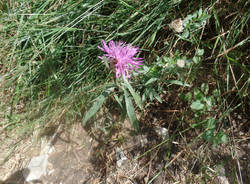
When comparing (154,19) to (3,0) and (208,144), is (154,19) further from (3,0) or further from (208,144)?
(3,0)

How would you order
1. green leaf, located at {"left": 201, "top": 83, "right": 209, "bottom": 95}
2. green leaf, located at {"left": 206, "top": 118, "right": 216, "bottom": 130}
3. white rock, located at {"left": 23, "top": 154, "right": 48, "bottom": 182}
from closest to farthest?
green leaf, located at {"left": 206, "top": 118, "right": 216, "bottom": 130}, green leaf, located at {"left": 201, "top": 83, "right": 209, "bottom": 95}, white rock, located at {"left": 23, "top": 154, "right": 48, "bottom": 182}

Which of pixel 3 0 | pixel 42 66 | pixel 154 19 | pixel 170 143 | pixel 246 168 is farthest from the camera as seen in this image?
pixel 3 0

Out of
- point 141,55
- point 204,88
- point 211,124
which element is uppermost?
point 141,55

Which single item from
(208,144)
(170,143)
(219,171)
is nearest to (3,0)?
(170,143)

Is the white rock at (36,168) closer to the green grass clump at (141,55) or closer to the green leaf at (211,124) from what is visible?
the green grass clump at (141,55)

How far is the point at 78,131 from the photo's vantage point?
1573mm

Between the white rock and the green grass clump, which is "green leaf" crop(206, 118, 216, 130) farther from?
the white rock

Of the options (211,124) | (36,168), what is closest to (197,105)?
(211,124)

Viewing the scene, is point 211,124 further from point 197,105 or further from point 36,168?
point 36,168

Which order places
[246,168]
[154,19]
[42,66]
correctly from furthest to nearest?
[42,66]
[154,19]
[246,168]

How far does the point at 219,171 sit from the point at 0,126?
168 centimetres

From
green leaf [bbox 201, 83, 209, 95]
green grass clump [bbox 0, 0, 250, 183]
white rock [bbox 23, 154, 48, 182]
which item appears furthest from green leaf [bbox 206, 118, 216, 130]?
white rock [bbox 23, 154, 48, 182]

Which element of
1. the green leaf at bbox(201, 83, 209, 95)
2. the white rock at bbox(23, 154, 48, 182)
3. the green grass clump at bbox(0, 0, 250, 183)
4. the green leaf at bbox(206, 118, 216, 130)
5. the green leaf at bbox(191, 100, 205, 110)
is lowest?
the white rock at bbox(23, 154, 48, 182)

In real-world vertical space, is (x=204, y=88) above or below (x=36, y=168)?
above
